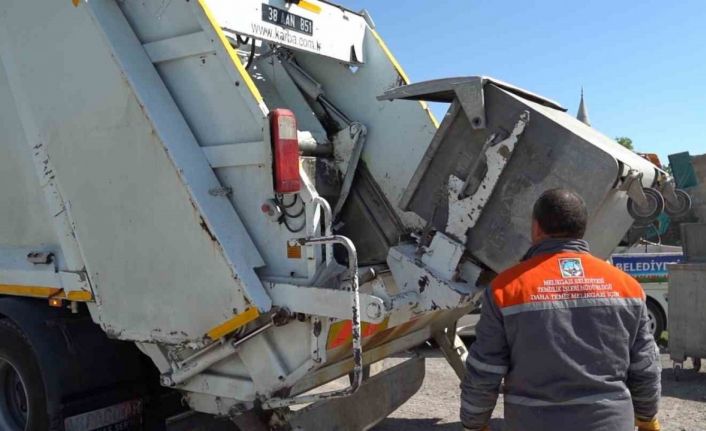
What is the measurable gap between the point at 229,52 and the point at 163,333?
1339 millimetres

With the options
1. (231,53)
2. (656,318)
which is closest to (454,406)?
(231,53)

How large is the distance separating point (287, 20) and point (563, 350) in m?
2.51

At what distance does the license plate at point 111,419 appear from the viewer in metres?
3.48

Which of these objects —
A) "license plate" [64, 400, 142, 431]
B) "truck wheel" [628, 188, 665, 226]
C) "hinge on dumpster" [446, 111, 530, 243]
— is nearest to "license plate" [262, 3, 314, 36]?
"hinge on dumpster" [446, 111, 530, 243]

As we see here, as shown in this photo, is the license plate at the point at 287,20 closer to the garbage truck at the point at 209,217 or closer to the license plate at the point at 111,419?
the garbage truck at the point at 209,217

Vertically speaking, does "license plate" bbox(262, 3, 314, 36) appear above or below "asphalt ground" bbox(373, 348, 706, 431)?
above

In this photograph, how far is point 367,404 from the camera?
13.4ft

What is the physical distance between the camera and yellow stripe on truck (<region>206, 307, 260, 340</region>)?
305 centimetres

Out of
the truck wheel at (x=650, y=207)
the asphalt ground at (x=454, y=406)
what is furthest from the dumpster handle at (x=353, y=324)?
the asphalt ground at (x=454, y=406)

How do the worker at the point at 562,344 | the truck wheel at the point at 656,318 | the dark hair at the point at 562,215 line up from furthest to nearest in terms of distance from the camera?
1. the truck wheel at the point at 656,318
2. the dark hair at the point at 562,215
3. the worker at the point at 562,344

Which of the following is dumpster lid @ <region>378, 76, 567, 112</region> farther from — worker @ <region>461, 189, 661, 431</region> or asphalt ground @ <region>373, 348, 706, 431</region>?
asphalt ground @ <region>373, 348, 706, 431</region>

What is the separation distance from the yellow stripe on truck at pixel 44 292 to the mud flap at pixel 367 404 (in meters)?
1.23

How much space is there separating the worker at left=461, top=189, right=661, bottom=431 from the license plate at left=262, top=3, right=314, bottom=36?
6.85ft

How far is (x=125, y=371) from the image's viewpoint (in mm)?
3680
